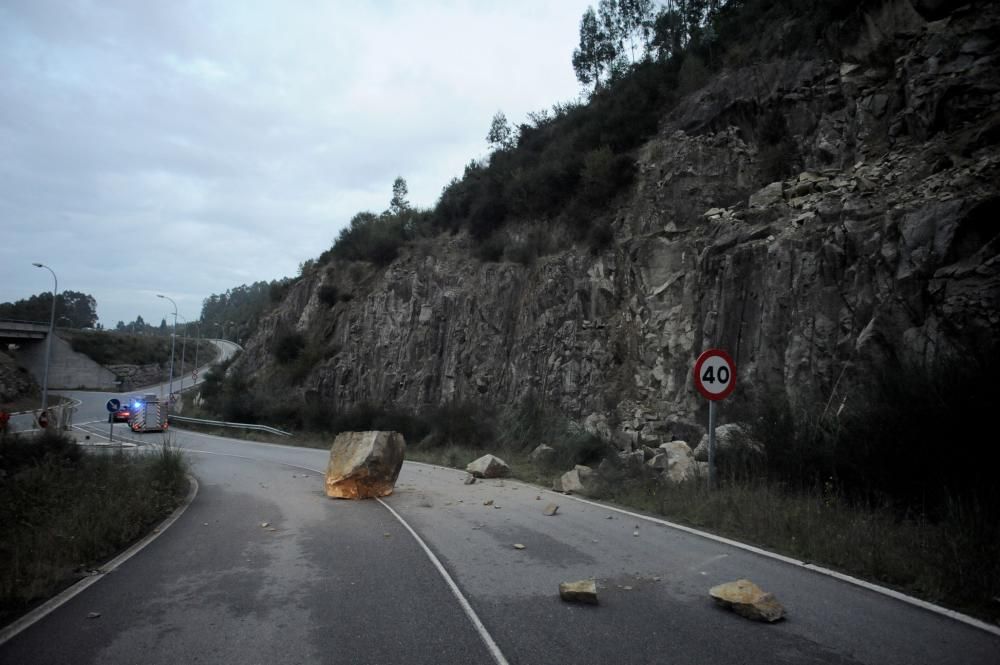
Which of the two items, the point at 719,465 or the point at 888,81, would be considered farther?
the point at 888,81

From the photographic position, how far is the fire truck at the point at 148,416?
3481 cm

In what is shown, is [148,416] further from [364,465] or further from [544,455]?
[364,465]

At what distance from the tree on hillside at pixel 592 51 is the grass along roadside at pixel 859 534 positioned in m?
38.7

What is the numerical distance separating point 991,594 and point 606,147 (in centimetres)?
2296

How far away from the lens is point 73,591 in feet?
19.2

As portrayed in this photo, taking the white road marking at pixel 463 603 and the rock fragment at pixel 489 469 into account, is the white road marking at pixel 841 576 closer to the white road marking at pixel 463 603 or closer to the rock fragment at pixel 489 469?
the white road marking at pixel 463 603

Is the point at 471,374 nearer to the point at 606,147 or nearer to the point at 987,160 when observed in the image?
the point at 606,147

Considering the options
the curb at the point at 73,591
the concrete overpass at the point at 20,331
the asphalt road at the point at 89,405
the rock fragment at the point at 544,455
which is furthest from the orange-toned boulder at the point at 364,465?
the concrete overpass at the point at 20,331

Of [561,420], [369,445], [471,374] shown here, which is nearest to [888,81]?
[561,420]

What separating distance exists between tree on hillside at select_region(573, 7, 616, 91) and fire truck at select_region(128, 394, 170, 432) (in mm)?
36770

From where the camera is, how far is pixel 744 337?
15.6 metres

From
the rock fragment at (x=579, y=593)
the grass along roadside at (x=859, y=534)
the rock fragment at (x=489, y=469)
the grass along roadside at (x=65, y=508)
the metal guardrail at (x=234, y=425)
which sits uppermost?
the grass along roadside at (x=859, y=534)

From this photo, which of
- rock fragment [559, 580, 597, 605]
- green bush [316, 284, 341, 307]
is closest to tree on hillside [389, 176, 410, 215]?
green bush [316, 284, 341, 307]

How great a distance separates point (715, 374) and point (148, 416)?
36274 mm
